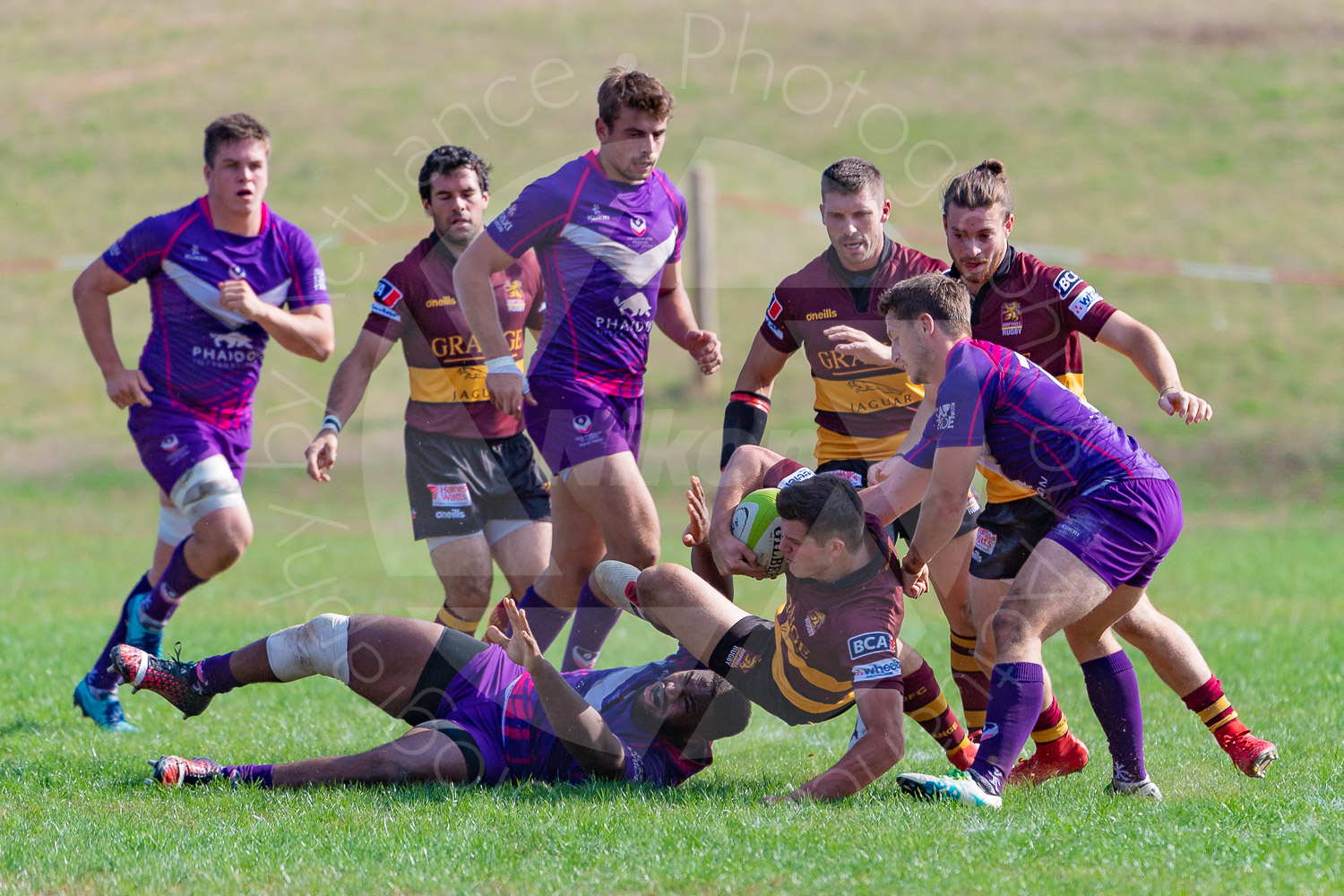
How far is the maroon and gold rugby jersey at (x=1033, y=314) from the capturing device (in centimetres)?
596

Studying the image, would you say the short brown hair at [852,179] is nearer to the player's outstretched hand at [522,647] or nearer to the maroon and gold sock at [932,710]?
the maroon and gold sock at [932,710]

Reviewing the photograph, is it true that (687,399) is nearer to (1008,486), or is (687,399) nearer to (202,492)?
(202,492)

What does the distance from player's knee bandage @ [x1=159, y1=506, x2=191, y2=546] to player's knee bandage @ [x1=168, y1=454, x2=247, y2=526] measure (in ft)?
0.89

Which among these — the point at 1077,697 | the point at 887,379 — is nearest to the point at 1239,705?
the point at 1077,697

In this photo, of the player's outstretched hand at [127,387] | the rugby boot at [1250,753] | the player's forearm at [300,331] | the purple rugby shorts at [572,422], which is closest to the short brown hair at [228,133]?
the player's forearm at [300,331]

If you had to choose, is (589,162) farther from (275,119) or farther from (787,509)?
(275,119)

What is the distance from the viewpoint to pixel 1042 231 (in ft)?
83.3

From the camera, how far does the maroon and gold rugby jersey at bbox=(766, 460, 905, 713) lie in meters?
5.06

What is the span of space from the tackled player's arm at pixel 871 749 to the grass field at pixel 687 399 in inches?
3.9

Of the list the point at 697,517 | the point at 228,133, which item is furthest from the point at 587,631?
the point at 228,133

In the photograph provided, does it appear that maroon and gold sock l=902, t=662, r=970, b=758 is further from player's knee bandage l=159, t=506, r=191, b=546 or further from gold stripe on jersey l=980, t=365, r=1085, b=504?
player's knee bandage l=159, t=506, r=191, b=546

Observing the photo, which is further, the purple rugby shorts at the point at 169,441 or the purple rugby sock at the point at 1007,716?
the purple rugby shorts at the point at 169,441

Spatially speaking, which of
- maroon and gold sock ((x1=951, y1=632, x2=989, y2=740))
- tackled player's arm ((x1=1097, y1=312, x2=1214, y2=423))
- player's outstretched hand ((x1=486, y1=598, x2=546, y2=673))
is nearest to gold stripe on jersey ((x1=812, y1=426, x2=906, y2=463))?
maroon and gold sock ((x1=951, y1=632, x2=989, y2=740))

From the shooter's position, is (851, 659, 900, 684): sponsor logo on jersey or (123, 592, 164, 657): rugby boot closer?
(851, 659, 900, 684): sponsor logo on jersey
